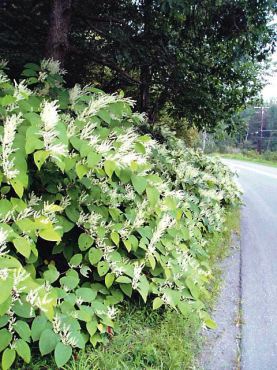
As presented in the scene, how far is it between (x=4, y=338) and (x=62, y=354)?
0.97ft

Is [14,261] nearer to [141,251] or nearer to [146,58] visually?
[141,251]

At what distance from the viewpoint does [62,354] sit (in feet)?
6.08

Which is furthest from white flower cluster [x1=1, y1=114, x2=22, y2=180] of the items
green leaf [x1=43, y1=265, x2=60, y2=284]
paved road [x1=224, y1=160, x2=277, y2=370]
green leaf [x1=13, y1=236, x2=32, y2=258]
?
paved road [x1=224, y1=160, x2=277, y2=370]

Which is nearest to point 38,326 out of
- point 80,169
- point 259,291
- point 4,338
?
point 4,338

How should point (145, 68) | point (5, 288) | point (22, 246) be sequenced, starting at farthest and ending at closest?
point (145, 68) < point (22, 246) < point (5, 288)

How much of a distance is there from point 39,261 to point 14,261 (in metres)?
0.82

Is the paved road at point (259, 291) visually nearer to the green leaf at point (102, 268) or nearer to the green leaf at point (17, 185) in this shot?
the green leaf at point (102, 268)

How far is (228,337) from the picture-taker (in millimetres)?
2734

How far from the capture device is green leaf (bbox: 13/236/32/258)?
173 cm

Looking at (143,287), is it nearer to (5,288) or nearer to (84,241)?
(84,241)

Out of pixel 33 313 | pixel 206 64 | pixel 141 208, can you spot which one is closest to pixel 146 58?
pixel 206 64

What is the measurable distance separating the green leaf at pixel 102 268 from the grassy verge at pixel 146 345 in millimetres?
425

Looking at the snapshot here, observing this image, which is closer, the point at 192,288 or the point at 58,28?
the point at 192,288

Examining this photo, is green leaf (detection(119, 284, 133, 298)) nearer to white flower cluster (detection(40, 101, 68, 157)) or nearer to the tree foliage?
white flower cluster (detection(40, 101, 68, 157))
